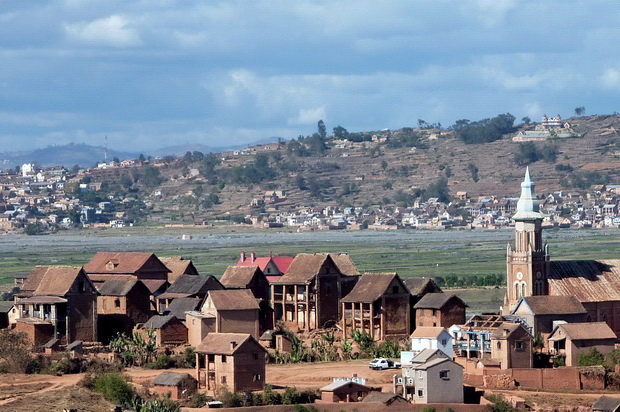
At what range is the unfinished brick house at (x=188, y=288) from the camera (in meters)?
69.0

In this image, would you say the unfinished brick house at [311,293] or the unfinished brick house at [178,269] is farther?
the unfinished brick house at [178,269]

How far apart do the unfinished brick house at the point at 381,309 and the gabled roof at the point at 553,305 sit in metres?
4.74

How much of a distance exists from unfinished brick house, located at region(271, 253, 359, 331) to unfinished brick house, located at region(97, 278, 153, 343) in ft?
19.1

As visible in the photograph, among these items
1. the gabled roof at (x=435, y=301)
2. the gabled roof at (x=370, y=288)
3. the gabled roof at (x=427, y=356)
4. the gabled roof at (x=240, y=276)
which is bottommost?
the gabled roof at (x=427, y=356)

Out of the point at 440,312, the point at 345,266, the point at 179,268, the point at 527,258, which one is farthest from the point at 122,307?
the point at 527,258

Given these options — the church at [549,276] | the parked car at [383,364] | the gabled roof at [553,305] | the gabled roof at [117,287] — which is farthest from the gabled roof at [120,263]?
the gabled roof at [553,305]

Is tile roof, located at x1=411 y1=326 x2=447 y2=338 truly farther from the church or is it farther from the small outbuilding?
the small outbuilding

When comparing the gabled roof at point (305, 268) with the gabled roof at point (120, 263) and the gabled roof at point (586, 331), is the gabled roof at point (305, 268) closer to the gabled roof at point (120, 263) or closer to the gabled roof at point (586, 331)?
the gabled roof at point (120, 263)

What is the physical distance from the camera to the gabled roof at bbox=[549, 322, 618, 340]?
61.5 meters

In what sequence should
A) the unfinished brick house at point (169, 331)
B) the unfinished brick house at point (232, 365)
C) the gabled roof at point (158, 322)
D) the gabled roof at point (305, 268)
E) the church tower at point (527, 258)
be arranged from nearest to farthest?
the unfinished brick house at point (232, 365) → the unfinished brick house at point (169, 331) → the gabled roof at point (158, 322) → the church tower at point (527, 258) → the gabled roof at point (305, 268)

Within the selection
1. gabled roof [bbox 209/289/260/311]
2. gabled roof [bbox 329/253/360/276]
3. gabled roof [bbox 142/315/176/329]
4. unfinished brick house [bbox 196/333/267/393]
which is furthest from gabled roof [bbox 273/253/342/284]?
unfinished brick house [bbox 196/333/267/393]

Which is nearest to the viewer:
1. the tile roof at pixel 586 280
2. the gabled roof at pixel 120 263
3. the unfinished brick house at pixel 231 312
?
the unfinished brick house at pixel 231 312

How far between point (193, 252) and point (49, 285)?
242ft

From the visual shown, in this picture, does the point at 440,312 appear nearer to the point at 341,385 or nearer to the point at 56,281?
the point at 341,385
